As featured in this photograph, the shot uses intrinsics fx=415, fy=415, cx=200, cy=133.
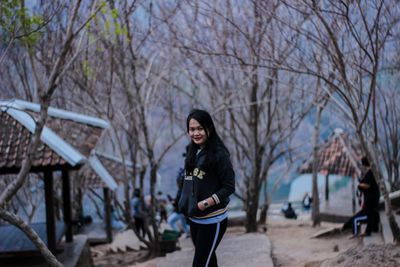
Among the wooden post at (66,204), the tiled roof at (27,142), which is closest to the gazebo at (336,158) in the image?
the wooden post at (66,204)


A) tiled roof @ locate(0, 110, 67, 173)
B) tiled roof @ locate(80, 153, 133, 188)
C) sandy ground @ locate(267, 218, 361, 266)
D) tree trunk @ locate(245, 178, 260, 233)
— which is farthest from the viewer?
tiled roof @ locate(80, 153, 133, 188)

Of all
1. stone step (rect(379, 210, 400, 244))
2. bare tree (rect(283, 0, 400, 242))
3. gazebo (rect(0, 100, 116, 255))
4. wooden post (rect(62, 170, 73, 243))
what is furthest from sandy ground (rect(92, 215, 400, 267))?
gazebo (rect(0, 100, 116, 255))

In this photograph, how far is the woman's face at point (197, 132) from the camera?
351cm

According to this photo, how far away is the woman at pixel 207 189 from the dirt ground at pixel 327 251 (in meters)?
1.80

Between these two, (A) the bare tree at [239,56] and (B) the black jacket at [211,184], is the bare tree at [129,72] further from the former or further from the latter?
A: (B) the black jacket at [211,184]

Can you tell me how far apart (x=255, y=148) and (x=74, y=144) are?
4198 mm

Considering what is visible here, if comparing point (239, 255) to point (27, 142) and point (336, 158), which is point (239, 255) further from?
point (336, 158)

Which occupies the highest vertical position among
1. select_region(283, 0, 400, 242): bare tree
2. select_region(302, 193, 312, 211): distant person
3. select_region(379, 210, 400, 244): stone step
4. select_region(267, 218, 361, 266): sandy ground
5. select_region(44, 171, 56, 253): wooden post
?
select_region(283, 0, 400, 242): bare tree

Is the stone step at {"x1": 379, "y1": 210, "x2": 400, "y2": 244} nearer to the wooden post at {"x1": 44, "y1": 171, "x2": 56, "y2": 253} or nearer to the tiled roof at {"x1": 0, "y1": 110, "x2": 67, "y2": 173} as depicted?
the tiled roof at {"x1": 0, "y1": 110, "x2": 67, "y2": 173}

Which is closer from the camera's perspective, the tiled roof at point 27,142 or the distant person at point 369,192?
the tiled roof at point 27,142

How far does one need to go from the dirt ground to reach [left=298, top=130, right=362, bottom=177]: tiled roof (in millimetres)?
5051

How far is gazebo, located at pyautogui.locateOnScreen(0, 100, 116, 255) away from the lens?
681cm

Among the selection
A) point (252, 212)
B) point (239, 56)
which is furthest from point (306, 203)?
point (239, 56)

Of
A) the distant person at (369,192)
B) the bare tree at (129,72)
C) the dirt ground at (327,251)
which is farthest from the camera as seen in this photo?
the bare tree at (129,72)
